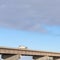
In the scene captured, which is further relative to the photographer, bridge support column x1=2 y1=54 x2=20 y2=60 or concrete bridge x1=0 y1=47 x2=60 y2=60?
bridge support column x1=2 y1=54 x2=20 y2=60

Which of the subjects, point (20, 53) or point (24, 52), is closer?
point (20, 53)

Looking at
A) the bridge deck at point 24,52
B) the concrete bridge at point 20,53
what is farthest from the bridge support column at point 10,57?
the bridge deck at point 24,52

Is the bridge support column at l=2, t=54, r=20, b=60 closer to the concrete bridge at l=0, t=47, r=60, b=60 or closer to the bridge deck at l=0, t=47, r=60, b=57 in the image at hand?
the concrete bridge at l=0, t=47, r=60, b=60

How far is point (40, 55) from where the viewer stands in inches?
5704

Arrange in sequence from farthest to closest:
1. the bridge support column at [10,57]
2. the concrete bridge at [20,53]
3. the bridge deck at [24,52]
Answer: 1. the bridge support column at [10,57]
2. the concrete bridge at [20,53]
3. the bridge deck at [24,52]

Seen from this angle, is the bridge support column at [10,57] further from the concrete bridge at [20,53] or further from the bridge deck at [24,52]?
the bridge deck at [24,52]

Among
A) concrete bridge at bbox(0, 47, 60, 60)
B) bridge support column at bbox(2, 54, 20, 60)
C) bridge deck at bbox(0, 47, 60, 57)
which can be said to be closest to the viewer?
bridge deck at bbox(0, 47, 60, 57)

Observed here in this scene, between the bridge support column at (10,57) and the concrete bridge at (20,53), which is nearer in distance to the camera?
the concrete bridge at (20,53)

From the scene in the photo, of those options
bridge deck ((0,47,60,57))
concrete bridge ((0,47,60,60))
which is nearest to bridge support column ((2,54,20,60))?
concrete bridge ((0,47,60,60))

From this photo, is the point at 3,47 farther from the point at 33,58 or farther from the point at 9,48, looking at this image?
the point at 33,58

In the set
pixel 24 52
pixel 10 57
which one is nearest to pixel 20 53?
pixel 24 52

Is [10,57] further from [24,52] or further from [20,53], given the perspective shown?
[24,52]

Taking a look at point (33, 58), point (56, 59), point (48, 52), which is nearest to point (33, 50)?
point (33, 58)

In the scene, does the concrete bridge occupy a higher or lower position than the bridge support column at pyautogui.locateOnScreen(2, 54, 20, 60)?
higher
